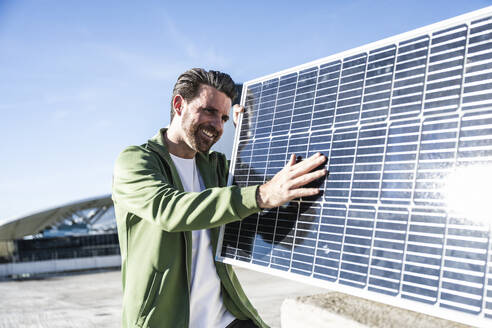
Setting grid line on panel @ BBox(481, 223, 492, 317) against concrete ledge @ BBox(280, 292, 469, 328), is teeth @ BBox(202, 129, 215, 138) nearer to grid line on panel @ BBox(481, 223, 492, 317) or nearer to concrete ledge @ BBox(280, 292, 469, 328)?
concrete ledge @ BBox(280, 292, 469, 328)

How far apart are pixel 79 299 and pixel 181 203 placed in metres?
14.8

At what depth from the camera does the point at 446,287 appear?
234 cm

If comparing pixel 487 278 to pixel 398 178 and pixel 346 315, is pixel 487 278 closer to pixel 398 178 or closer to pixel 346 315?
pixel 398 178

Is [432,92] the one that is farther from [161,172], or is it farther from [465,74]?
[161,172]

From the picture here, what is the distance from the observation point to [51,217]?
96.1 feet

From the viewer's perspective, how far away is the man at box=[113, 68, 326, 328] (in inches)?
114

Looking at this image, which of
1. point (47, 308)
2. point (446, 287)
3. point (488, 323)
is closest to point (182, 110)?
point (446, 287)

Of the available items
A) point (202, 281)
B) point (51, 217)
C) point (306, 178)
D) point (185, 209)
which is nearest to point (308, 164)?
point (306, 178)

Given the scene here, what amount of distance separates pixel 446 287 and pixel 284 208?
1359mm

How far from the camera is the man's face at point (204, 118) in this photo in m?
3.57

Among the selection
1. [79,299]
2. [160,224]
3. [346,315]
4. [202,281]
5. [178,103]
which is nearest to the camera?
[160,224]

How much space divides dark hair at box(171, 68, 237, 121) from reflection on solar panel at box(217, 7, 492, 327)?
2.08ft

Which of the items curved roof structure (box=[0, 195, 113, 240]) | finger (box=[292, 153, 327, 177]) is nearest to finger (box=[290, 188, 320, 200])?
finger (box=[292, 153, 327, 177])

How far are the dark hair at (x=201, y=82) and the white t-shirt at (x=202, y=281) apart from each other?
596 millimetres
